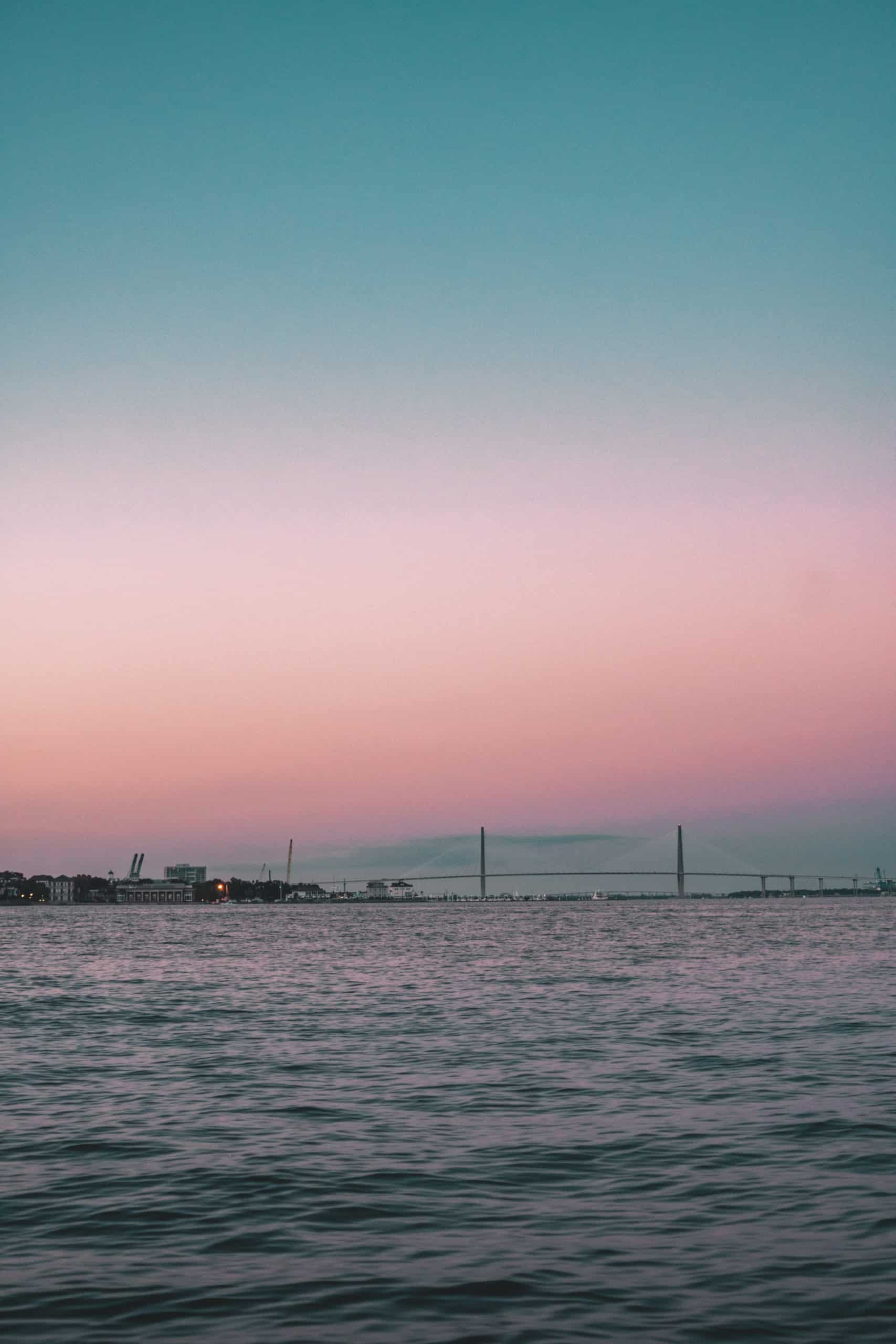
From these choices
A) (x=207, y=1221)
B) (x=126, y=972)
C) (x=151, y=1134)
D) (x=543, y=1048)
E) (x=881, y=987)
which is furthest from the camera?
(x=126, y=972)

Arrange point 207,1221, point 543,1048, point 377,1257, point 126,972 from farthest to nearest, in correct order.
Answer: point 126,972 → point 543,1048 → point 207,1221 → point 377,1257

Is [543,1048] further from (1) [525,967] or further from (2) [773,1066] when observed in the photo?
(1) [525,967]

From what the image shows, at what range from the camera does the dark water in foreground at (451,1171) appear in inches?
368

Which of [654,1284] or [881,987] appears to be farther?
[881,987]

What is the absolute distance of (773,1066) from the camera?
71.5 ft

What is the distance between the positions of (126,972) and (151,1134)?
3653cm

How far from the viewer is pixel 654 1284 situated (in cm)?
981

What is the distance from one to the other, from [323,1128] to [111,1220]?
493cm

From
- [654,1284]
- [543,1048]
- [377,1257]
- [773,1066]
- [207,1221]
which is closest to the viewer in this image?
[654,1284]

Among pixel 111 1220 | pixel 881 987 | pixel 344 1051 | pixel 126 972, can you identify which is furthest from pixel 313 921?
pixel 111 1220

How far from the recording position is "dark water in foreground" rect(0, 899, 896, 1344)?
9344 millimetres

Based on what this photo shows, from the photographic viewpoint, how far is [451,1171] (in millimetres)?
14008

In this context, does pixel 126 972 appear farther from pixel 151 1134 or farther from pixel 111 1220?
pixel 111 1220

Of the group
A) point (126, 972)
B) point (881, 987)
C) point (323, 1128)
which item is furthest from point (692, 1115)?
point (126, 972)
